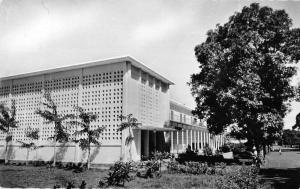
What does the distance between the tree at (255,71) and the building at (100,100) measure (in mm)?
6342

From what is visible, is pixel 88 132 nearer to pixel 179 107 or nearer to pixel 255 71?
→ pixel 255 71

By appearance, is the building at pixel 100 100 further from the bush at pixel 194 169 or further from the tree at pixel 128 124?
the bush at pixel 194 169

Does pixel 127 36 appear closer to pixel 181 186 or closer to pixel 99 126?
pixel 181 186

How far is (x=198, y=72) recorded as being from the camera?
2611 centimetres

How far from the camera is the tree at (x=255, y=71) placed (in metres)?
18.5

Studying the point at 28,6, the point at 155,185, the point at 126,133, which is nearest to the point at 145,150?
the point at 126,133

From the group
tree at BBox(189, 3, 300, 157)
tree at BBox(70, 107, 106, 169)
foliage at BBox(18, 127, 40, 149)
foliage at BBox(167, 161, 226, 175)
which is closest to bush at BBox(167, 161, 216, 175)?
foliage at BBox(167, 161, 226, 175)

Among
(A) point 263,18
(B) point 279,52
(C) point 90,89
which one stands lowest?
(C) point 90,89

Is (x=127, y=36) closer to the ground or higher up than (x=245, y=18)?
closer to the ground

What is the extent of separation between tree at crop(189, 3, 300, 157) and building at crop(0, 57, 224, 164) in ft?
20.8

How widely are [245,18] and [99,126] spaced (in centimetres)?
1406

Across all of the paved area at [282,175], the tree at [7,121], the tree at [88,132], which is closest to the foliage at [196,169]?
the paved area at [282,175]

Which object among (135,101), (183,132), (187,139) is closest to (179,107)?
(183,132)

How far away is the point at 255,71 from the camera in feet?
62.6
